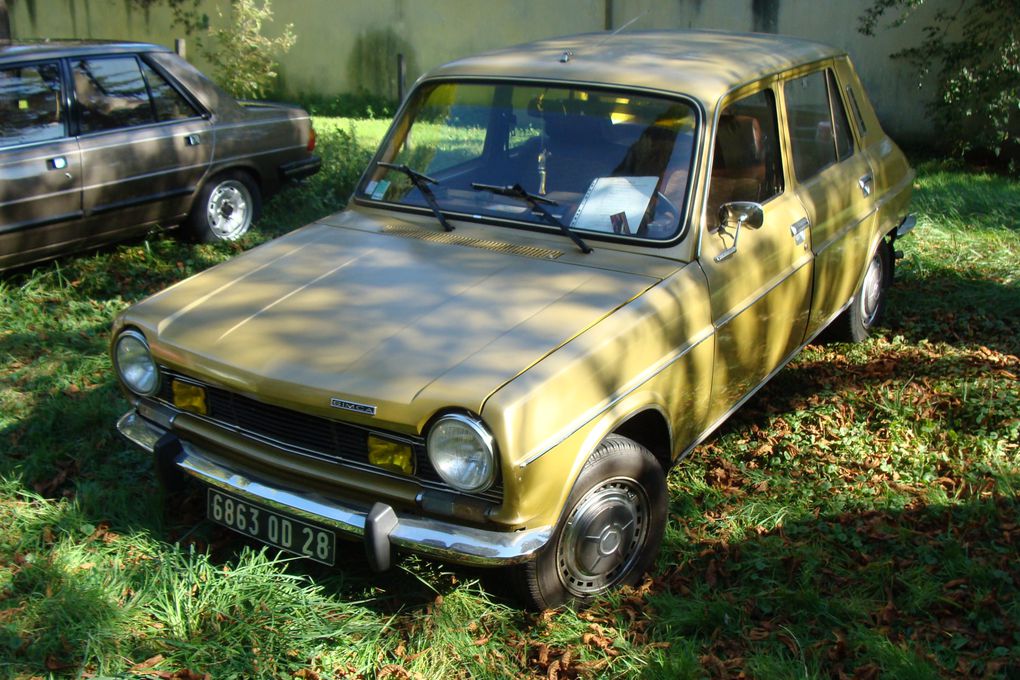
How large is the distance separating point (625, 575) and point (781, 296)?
1480mm

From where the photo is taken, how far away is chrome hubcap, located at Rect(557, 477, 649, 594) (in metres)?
3.36

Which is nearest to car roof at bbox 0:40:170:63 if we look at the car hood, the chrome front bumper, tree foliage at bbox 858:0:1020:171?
the car hood

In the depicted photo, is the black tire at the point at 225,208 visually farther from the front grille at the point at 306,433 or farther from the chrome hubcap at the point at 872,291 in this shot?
the chrome hubcap at the point at 872,291

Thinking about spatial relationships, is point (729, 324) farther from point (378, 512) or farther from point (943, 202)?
point (943, 202)

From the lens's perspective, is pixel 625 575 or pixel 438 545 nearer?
pixel 438 545

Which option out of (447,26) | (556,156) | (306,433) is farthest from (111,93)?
(447,26)

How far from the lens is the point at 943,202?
8.20 meters

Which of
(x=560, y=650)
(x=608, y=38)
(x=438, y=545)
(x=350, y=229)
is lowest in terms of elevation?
(x=560, y=650)

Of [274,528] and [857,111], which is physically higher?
[857,111]

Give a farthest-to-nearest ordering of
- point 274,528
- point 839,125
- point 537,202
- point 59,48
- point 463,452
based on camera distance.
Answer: point 59,48
point 839,125
point 537,202
point 274,528
point 463,452

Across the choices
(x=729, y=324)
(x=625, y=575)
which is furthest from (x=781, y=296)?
(x=625, y=575)

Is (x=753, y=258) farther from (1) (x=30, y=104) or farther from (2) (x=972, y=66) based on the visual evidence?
(2) (x=972, y=66)

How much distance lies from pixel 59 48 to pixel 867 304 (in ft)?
17.6

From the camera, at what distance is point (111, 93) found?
6.66 m
